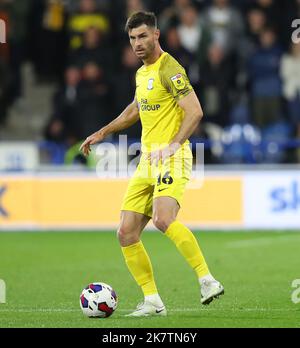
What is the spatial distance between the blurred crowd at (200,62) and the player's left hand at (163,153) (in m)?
9.21

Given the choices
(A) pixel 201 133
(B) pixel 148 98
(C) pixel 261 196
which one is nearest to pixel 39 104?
(A) pixel 201 133

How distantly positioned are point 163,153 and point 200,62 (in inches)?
404

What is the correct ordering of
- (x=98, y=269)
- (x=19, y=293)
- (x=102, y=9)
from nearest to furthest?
(x=19, y=293), (x=98, y=269), (x=102, y=9)

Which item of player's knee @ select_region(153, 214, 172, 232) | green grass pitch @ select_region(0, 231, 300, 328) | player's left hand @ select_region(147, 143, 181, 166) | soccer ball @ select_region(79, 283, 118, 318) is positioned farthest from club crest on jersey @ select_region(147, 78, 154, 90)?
green grass pitch @ select_region(0, 231, 300, 328)

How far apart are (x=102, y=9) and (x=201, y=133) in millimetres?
3344

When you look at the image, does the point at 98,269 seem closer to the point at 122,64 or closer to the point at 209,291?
the point at 209,291

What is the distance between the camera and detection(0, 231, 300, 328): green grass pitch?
8.59 meters

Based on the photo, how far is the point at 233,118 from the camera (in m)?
18.7

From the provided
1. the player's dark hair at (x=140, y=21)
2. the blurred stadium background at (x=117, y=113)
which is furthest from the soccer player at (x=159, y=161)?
the blurred stadium background at (x=117, y=113)

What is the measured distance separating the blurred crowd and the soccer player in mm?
8927

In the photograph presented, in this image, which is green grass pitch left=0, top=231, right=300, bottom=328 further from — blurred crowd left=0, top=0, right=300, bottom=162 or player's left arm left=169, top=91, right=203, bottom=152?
blurred crowd left=0, top=0, right=300, bottom=162

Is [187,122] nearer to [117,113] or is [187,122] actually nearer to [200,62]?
[117,113]

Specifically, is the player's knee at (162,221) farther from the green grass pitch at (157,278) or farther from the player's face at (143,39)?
the player's face at (143,39)

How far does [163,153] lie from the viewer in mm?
8562
